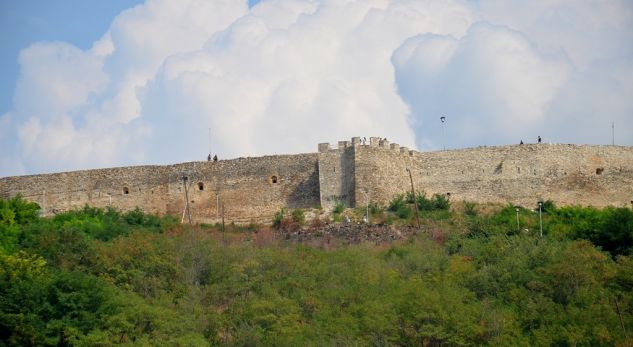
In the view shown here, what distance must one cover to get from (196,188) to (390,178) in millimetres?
6561

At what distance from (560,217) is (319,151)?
Result: 768 cm

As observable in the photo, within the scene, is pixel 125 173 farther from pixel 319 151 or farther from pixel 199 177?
pixel 319 151

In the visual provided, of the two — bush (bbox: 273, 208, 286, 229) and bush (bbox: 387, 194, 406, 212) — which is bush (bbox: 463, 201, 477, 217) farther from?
bush (bbox: 273, 208, 286, 229)

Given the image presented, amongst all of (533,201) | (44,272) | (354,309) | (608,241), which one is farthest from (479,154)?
(44,272)

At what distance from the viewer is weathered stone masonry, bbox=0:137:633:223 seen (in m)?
52.5

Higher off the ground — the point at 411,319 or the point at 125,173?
the point at 125,173

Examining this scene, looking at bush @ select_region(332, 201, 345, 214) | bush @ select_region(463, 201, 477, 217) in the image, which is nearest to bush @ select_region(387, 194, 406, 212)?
bush @ select_region(332, 201, 345, 214)

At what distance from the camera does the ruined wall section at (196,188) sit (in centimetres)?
5388

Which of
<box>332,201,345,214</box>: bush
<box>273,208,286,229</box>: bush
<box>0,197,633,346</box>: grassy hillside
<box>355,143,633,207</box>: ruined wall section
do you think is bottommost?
<box>0,197,633,346</box>: grassy hillside

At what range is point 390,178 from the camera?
173ft

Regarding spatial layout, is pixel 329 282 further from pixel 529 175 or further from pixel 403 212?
pixel 529 175

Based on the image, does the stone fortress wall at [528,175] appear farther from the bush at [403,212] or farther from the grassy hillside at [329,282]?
the bush at [403,212]

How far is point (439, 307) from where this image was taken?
141ft

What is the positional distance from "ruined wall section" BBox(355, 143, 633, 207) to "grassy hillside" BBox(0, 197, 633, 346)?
29.3 inches
